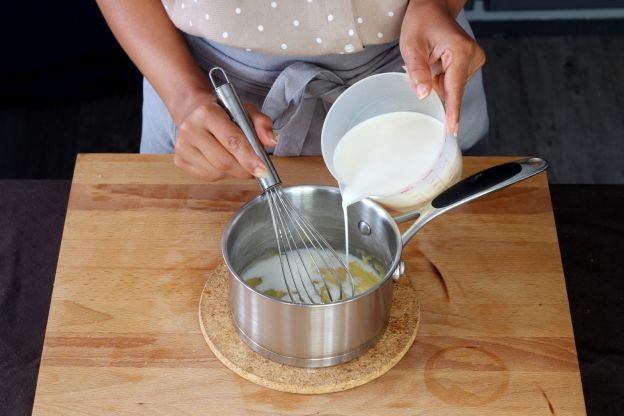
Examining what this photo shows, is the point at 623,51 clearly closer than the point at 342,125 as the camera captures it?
No

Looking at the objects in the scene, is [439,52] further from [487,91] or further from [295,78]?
[487,91]

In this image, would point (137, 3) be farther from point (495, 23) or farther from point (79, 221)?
point (495, 23)

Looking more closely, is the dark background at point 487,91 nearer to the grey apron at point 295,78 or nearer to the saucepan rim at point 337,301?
the grey apron at point 295,78

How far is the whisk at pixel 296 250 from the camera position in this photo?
0.97 metres

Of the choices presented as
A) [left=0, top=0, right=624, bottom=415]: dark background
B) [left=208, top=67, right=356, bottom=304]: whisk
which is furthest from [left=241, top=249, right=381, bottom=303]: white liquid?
[left=0, top=0, right=624, bottom=415]: dark background

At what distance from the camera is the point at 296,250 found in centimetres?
102

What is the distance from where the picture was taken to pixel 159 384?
936mm

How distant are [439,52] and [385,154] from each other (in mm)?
138

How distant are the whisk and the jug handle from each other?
9cm

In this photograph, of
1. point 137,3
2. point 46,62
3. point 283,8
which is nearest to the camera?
point 283,8

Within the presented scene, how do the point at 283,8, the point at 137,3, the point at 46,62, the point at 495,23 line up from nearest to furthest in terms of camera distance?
1. the point at 283,8
2. the point at 137,3
3. the point at 46,62
4. the point at 495,23

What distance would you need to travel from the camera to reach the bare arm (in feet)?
3.43

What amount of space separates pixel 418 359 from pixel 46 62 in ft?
5.06

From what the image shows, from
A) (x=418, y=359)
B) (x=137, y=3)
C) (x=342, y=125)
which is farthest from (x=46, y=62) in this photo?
(x=418, y=359)
